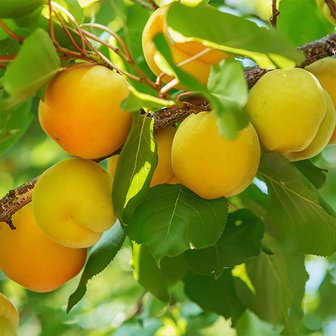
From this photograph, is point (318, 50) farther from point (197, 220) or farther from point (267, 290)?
point (267, 290)

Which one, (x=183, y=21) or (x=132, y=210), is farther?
(x=132, y=210)

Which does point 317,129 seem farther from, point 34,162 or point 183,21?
point 34,162

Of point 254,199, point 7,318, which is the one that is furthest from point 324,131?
point 7,318

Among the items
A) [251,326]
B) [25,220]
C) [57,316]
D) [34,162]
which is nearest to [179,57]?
[25,220]

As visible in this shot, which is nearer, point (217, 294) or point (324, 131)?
point (324, 131)

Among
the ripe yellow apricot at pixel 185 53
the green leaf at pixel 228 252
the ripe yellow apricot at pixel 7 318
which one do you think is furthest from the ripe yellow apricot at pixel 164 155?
the ripe yellow apricot at pixel 7 318

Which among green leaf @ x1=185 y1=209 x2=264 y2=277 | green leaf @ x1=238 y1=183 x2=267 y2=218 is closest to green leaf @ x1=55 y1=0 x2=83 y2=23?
green leaf @ x1=185 y1=209 x2=264 y2=277

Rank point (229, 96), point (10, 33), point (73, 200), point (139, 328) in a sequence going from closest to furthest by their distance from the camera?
point (229, 96) → point (10, 33) → point (73, 200) → point (139, 328)

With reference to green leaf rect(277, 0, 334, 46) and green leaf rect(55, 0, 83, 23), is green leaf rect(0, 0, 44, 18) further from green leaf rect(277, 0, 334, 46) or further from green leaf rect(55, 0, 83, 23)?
green leaf rect(277, 0, 334, 46)
